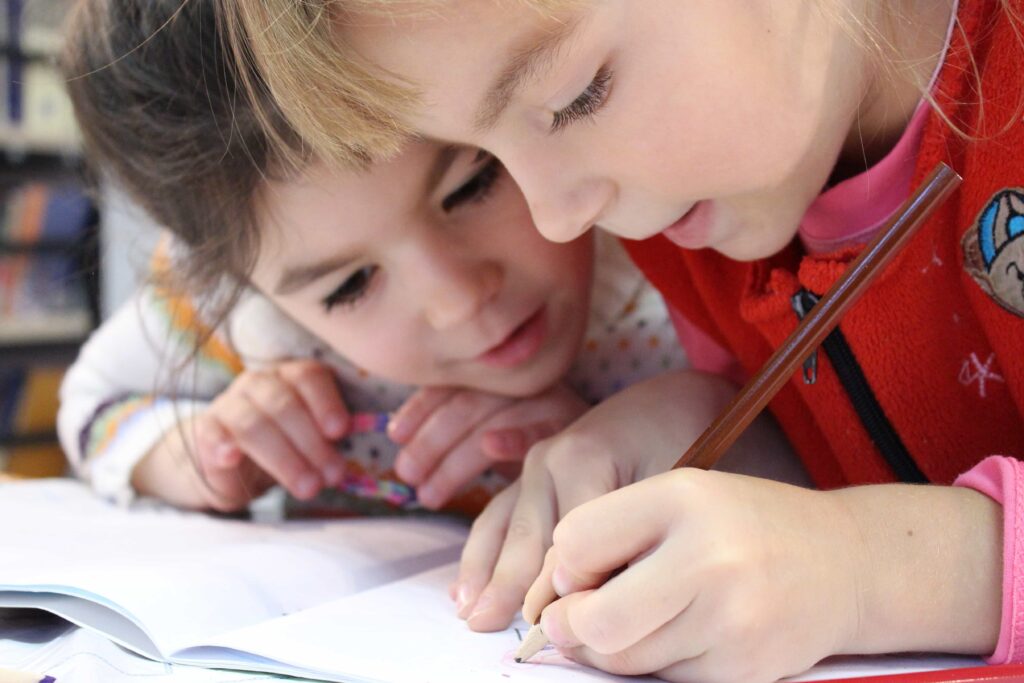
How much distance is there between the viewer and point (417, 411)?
0.75 meters

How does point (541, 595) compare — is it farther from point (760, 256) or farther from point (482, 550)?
point (760, 256)

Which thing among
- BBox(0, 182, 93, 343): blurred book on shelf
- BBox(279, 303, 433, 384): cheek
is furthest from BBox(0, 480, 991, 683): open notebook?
BBox(0, 182, 93, 343): blurred book on shelf

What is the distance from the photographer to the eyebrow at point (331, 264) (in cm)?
59

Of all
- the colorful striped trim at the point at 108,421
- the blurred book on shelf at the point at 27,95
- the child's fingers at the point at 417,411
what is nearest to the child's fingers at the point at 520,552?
the child's fingers at the point at 417,411

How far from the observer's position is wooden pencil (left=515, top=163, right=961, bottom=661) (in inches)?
16.3

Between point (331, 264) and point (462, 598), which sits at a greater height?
point (331, 264)

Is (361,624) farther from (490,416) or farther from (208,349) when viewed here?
(208,349)

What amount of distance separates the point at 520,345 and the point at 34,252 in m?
1.38

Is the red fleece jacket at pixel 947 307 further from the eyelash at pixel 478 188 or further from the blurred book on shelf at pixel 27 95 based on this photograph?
the blurred book on shelf at pixel 27 95

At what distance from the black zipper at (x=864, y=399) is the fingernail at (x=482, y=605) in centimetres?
23

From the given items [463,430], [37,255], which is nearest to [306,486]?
[463,430]

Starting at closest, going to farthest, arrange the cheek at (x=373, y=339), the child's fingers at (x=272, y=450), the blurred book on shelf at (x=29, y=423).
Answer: the cheek at (x=373, y=339) < the child's fingers at (x=272, y=450) < the blurred book on shelf at (x=29, y=423)

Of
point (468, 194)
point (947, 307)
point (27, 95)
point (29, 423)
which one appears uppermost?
point (27, 95)

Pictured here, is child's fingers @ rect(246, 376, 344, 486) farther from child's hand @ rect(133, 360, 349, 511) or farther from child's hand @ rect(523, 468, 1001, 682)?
child's hand @ rect(523, 468, 1001, 682)
